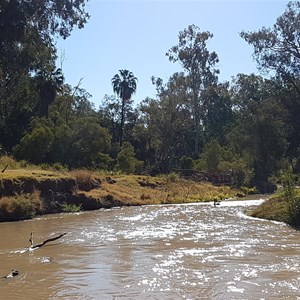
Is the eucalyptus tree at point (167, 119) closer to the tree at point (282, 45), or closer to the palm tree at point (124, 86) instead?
the palm tree at point (124, 86)

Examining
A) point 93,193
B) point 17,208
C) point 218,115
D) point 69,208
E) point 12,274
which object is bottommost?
point 12,274

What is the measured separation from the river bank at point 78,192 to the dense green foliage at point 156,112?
6931 millimetres

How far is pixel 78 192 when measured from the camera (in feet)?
93.6

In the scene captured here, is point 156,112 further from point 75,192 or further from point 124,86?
point 75,192

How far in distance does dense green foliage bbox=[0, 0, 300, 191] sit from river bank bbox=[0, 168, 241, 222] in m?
6.93

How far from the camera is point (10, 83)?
3438 centimetres

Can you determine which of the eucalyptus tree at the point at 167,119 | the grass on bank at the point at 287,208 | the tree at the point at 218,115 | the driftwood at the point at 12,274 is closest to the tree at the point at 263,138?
the eucalyptus tree at the point at 167,119

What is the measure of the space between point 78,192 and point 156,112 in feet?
108

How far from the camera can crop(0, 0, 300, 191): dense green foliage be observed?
3194 centimetres

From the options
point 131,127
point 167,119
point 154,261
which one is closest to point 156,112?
point 167,119

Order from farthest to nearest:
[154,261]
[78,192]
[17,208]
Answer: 1. [78,192]
2. [17,208]
3. [154,261]

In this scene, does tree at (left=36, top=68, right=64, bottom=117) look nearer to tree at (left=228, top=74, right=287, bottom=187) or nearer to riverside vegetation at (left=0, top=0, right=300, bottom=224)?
riverside vegetation at (left=0, top=0, right=300, bottom=224)

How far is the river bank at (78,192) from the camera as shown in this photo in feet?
78.0

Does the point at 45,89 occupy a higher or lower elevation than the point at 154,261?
higher
